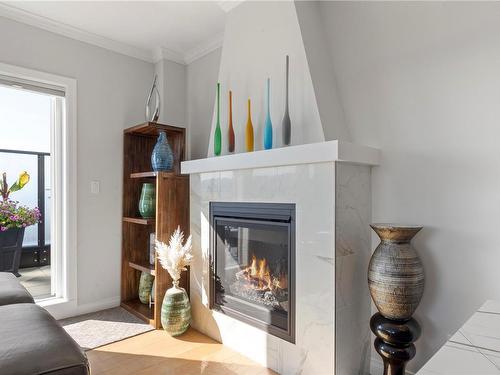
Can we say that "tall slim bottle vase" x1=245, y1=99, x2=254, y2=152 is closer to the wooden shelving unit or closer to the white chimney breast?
the white chimney breast

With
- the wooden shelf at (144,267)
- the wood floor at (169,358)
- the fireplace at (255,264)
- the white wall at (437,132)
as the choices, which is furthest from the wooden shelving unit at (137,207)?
the white wall at (437,132)

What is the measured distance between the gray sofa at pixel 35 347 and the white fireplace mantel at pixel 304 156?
1.31 meters

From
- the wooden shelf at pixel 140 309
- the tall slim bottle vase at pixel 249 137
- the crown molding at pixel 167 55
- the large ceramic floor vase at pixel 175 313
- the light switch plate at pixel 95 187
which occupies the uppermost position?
the crown molding at pixel 167 55

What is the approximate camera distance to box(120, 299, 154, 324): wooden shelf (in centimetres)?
271

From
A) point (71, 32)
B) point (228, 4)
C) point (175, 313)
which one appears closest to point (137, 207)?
point (175, 313)

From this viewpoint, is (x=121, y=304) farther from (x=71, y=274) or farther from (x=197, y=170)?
(x=197, y=170)

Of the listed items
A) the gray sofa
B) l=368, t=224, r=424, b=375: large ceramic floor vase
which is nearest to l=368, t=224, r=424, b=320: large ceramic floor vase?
l=368, t=224, r=424, b=375: large ceramic floor vase

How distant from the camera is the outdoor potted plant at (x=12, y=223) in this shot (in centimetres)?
283

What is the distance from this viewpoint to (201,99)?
320 cm

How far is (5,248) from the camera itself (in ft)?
9.32

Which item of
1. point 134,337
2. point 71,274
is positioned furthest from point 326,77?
point 71,274

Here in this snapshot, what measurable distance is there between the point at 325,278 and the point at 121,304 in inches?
86.1

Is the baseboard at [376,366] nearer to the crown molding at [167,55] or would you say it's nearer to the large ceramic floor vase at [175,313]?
the large ceramic floor vase at [175,313]

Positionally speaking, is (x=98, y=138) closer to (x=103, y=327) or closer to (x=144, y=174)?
(x=144, y=174)
